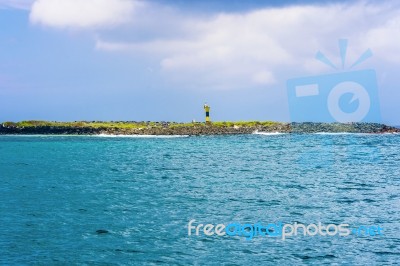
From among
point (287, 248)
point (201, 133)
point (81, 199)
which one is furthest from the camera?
point (201, 133)

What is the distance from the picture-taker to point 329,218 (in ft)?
86.8

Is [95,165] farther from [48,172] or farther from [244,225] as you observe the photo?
[244,225]

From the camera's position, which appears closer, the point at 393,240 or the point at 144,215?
the point at 393,240

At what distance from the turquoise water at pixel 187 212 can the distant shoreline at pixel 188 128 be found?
107 m

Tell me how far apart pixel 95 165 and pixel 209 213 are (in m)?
36.1

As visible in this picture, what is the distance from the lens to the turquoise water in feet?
65.8

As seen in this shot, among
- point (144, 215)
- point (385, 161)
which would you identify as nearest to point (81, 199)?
point (144, 215)

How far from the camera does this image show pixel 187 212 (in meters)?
28.5
